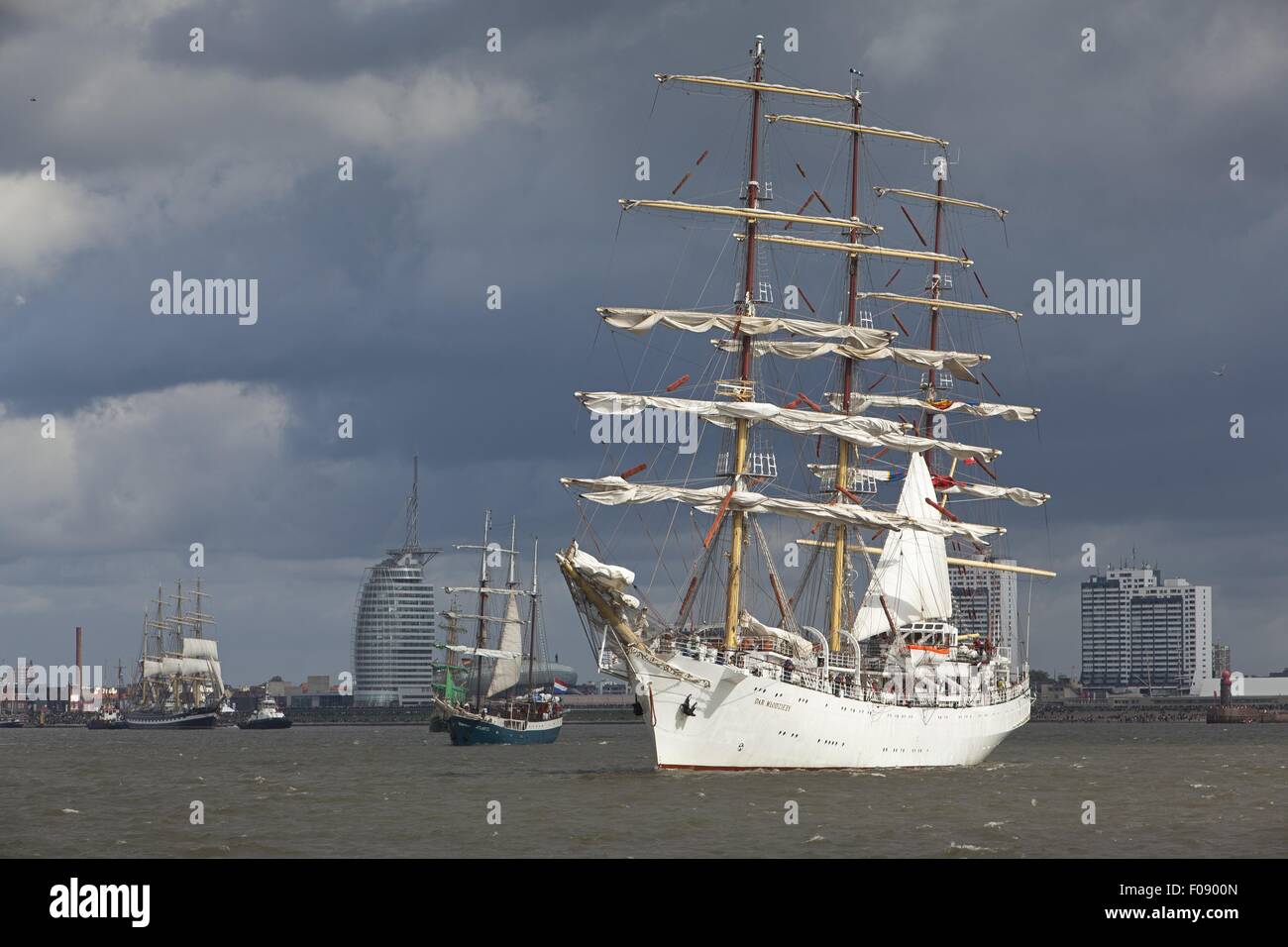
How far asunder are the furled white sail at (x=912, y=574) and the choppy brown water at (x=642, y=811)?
11552mm

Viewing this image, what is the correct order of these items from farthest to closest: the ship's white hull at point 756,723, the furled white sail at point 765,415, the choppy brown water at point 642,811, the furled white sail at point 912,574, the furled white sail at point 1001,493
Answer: the furled white sail at point 1001,493
the furled white sail at point 912,574
the furled white sail at point 765,415
the ship's white hull at point 756,723
the choppy brown water at point 642,811

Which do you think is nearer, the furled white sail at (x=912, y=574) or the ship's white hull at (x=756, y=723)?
the ship's white hull at (x=756, y=723)

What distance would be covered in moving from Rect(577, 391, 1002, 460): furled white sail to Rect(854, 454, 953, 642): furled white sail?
990cm

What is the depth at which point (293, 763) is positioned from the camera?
132 metres

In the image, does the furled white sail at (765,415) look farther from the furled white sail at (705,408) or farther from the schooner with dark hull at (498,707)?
the schooner with dark hull at (498,707)

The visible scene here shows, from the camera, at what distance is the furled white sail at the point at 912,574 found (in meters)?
117

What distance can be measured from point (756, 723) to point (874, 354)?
28.3 m

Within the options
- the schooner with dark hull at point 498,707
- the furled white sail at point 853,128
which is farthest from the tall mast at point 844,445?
the schooner with dark hull at point 498,707

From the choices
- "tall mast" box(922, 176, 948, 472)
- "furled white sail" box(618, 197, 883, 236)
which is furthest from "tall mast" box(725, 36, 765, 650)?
"tall mast" box(922, 176, 948, 472)

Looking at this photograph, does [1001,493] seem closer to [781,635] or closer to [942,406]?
[942,406]

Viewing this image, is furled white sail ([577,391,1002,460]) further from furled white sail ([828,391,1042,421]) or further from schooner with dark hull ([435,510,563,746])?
schooner with dark hull ([435,510,563,746])

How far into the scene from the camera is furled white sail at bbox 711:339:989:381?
100 meters
